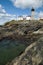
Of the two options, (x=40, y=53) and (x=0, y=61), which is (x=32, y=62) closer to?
(x=40, y=53)

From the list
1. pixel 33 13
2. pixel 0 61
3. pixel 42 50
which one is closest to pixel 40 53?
pixel 42 50

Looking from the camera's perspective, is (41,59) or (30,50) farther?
(30,50)

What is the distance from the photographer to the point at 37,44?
38.6 ft

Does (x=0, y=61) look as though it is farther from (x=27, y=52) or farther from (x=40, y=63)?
(x=40, y=63)

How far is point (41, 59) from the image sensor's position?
10.5m

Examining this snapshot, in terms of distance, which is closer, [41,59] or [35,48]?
[41,59]

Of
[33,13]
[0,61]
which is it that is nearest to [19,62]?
[0,61]

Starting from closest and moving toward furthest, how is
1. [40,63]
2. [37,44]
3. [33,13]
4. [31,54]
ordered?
[40,63] < [31,54] < [37,44] < [33,13]

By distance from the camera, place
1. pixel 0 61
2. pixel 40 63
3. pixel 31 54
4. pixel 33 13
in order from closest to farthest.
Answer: pixel 40 63
pixel 31 54
pixel 0 61
pixel 33 13

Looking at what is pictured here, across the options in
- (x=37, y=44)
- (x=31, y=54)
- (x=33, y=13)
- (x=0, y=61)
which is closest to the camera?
(x=31, y=54)

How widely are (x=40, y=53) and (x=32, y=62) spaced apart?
0.89 meters

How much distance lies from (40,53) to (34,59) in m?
0.64

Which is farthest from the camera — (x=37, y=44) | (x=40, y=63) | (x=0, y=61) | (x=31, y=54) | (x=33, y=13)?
(x=33, y=13)

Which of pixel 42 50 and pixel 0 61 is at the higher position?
pixel 42 50
